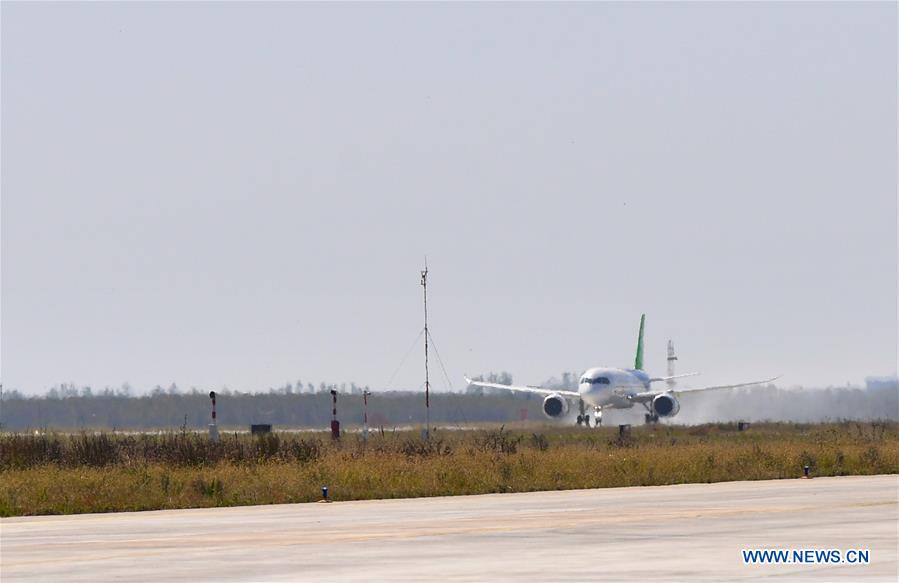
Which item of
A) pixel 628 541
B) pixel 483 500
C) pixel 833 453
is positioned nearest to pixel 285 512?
pixel 483 500

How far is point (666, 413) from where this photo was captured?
102 meters

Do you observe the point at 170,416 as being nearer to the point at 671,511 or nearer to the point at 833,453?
the point at 833,453

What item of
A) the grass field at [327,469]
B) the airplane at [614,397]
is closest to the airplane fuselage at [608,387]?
the airplane at [614,397]

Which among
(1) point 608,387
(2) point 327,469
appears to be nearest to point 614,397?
(1) point 608,387

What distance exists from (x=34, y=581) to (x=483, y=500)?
16.0m

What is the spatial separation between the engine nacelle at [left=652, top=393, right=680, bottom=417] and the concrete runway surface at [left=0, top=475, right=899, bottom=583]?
216 ft

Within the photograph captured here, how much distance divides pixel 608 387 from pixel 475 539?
76.3m

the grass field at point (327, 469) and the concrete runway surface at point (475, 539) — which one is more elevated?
the grass field at point (327, 469)

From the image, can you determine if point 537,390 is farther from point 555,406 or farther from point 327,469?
point 327,469

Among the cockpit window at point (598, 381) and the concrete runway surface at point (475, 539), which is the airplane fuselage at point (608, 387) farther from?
the concrete runway surface at point (475, 539)

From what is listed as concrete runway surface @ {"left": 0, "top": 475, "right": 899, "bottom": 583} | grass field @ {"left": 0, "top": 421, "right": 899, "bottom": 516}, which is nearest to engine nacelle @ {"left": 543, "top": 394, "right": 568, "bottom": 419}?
grass field @ {"left": 0, "top": 421, "right": 899, "bottom": 516}

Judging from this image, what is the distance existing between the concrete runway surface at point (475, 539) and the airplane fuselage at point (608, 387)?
64113 millimetres

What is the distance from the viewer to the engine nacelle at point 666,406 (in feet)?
336

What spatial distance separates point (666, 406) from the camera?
102562mm
